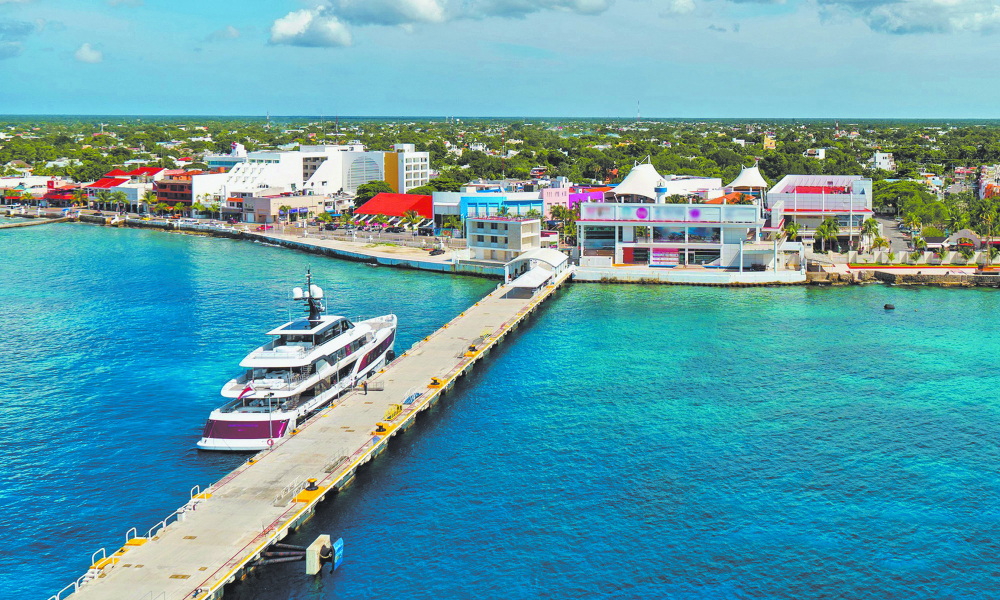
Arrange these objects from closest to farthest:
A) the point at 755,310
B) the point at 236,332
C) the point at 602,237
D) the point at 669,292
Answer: the point at 236,332, the point at 755,310, the point at 669,292, the point at 602,237

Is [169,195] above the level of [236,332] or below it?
above

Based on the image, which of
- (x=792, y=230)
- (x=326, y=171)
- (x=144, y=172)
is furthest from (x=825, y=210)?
(x=144, y=172)

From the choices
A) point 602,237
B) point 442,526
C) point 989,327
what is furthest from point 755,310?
point 442,526

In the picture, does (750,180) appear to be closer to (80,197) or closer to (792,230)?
(792,230)

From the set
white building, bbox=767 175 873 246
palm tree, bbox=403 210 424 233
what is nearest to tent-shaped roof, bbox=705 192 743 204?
white building, bbox=767 175 873 246

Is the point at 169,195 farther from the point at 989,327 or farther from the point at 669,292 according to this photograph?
the point at 989,327

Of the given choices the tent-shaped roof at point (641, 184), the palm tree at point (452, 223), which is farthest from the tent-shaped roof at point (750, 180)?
the palm tree at point (452, 223)

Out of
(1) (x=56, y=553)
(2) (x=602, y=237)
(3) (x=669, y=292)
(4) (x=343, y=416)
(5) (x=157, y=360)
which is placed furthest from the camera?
(2) (x=602, y=237)

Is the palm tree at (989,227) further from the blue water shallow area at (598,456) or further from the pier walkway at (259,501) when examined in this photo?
the pier walkway at (259,501)
